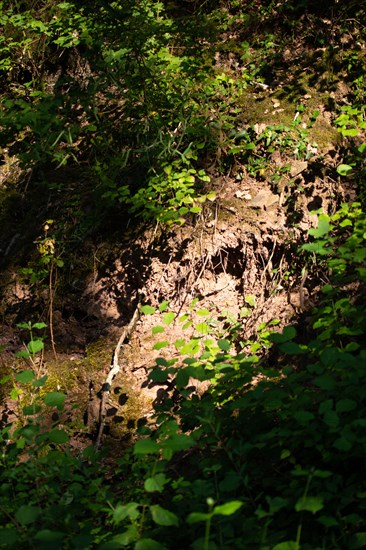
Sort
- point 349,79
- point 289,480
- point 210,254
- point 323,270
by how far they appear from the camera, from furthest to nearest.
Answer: point 349,79, point 210,254, point 323,270, point 289,480

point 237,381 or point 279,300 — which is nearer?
point 237,381

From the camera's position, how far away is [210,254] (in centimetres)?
430

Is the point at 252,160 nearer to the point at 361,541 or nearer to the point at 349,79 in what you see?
the point at 349,79

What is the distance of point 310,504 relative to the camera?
78.5 inches

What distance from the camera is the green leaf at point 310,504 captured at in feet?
6.42

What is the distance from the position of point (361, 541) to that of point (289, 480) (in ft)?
1.94

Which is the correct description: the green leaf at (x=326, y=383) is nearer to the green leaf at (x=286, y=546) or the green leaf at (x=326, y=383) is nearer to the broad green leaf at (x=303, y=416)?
the broad green leaf at (x=303, y=416)

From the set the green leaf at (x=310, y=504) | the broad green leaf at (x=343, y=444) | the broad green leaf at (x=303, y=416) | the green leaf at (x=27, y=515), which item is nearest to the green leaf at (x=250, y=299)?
the broad green leaf at (x=303, y=416)

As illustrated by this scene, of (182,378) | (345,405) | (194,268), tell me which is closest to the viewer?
(345,405)

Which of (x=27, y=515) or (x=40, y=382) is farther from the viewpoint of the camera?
(x=40, y=382)

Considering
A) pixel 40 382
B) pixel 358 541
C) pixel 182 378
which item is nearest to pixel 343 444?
pixel 358 541

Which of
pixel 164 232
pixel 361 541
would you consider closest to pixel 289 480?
pixel 361 541

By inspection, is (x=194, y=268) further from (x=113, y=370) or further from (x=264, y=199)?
(x=113, y=370)

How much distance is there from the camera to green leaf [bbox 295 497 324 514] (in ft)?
6.42
